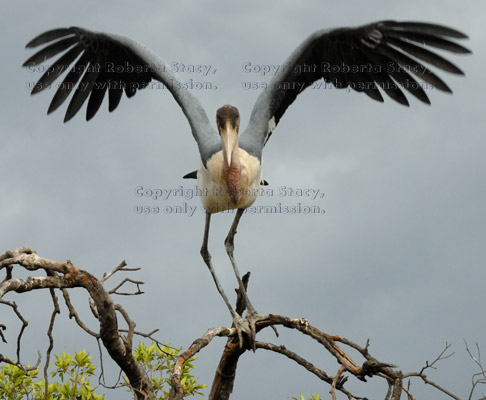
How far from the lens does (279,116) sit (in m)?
6.23

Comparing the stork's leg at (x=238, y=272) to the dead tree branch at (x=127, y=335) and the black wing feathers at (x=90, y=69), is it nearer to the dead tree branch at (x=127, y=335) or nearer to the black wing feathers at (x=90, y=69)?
the dead tree branch at (x=127, y=335)

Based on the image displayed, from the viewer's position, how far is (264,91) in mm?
6031

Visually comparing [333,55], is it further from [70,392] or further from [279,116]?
[70,392]

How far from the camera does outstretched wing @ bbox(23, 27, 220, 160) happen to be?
20.1 ft

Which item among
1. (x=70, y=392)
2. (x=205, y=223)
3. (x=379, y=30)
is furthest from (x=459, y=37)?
(x=70, y=392)

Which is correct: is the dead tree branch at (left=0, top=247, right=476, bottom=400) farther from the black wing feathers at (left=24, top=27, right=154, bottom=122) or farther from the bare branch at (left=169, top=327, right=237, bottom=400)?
the black wing feathers at (left=24, top=27, right=154, bottom=122)

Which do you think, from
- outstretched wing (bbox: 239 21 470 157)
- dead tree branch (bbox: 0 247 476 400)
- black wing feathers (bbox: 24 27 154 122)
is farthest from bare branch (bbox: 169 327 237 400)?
black wing feathers (bbox: 24 27 154 122)

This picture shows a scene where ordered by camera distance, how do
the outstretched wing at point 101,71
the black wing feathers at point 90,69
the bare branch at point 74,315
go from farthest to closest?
the black wing feathers at point 90,69 < the outstretched wing at point 101,71 < the bare branch at point 74,315

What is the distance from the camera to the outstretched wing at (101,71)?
6.11 m

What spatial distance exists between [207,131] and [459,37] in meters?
2.04

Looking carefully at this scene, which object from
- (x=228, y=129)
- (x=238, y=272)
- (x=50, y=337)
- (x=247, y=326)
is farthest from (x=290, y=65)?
(x=50, y=337)

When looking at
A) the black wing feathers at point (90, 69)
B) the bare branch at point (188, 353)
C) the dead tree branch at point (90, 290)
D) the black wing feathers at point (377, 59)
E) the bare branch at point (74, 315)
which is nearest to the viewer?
the bare branch at point (188, 353)

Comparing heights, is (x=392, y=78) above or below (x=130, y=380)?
above

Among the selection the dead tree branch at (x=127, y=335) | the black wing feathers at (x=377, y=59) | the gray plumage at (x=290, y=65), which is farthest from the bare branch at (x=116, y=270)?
the black wing feathers at (x=377, y=59)
